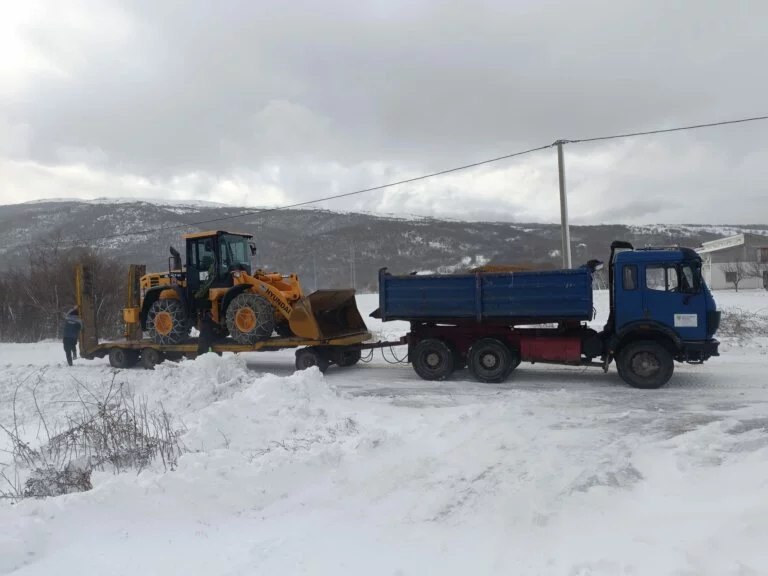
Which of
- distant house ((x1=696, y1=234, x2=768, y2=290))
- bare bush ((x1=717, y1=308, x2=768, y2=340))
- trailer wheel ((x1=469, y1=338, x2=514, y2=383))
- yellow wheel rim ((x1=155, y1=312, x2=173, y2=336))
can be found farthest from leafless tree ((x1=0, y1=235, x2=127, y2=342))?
distant house ((x1=696, y1=234, x2=768, y2=290))

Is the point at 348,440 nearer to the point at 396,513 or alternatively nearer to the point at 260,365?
the point at 396,513

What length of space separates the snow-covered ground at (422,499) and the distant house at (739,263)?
181ft

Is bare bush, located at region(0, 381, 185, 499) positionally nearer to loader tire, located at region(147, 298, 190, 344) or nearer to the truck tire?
loader tire, located at region(147, 298, 190, 344)

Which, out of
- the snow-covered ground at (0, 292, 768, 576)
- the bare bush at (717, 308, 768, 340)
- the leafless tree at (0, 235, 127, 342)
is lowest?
the snow-covered ground at (0, 292, 768, 576)

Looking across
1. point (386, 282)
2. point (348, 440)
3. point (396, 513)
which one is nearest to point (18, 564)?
point (396, 513)

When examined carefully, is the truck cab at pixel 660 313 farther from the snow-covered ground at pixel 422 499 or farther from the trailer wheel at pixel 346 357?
the trailer wheel at pixel 346 357

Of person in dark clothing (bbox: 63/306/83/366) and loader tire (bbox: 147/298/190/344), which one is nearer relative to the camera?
loader tire (bbox: 147/298/190/344)

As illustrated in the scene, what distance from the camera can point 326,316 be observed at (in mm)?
12938

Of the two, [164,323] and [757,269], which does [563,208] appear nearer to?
[164,323]

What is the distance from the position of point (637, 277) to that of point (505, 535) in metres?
7.17

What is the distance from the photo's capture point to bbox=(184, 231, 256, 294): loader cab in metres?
13.4

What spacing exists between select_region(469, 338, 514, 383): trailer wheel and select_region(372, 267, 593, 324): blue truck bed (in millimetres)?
503

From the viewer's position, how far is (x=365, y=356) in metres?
15.6

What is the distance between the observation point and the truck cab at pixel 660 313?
9.54 meters
